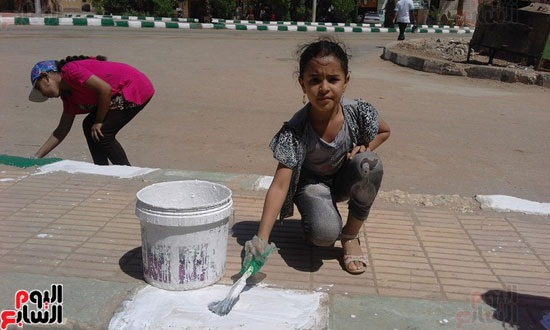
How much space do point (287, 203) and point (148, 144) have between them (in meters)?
3.46

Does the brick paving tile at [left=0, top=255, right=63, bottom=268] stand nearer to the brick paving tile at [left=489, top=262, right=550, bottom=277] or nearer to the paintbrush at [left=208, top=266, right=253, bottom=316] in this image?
the paintbrush at [left=208, top=266, right=253, bottom=316]

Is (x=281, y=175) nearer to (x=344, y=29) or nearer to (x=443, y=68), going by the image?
(x=443, y=68)

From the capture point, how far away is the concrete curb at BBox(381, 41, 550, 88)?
35.0ft

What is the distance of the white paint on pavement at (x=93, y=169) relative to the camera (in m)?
4.15

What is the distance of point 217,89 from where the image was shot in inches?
359

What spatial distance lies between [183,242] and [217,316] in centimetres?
37

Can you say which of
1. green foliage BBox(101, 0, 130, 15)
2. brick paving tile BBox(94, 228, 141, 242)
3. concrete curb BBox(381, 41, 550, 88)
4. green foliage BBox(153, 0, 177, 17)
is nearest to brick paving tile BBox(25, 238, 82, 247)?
brick paving tile BBox(94, 228, 141, 242)

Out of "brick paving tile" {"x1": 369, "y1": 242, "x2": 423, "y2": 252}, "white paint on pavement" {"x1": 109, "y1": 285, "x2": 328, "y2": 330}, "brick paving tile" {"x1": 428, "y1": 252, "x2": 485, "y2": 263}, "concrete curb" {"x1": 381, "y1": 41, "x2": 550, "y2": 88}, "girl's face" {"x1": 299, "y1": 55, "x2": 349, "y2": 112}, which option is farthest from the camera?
"concrete curb" {"x1": 381, "y1": 41, "x2": 550, "y2": 88}

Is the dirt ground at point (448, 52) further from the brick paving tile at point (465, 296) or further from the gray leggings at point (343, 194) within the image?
the brick paving tile at point (465, 296)

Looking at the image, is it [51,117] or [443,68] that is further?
Answer: [443,68]

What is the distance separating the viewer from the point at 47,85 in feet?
13.1

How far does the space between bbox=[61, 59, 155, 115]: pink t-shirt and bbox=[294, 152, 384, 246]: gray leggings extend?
6.81 feet

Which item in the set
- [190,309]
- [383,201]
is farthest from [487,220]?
[190,309]

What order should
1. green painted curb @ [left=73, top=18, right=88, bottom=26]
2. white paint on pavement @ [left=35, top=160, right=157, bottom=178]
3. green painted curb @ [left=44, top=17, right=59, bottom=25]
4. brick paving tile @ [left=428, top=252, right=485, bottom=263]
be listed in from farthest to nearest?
green painted curb @ [left=73, top=18, right=88, bottom=26], green painted curb @ [left=44, top=17, right=59, bottom=25], white paint on pavement @ [left=35, top=160, right=157, bottom=178], brick paving tile @ [left=428, top=252, right=485, bottom=263]
